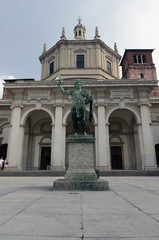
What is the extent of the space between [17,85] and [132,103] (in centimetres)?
1334

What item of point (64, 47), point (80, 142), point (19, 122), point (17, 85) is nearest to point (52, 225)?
point (80, 142)

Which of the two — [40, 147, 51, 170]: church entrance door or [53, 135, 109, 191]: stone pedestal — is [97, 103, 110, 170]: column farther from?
[53, 135, 109, 191]: stone pedestal

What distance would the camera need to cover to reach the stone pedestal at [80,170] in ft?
18.0

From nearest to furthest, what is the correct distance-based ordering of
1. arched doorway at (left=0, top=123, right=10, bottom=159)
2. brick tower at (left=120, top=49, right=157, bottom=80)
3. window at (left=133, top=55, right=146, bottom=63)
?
arched doorway at (left=0, top=123, right=10, bottom=159) → brick tower at (left=120, top=49, right=157, bottom=80) → window at (left=133, top=55, right=146, bottom=63)

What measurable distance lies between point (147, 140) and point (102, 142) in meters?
4.73

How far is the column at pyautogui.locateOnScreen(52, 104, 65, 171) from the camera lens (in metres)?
17.7

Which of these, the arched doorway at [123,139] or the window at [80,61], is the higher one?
the window at [80,61]

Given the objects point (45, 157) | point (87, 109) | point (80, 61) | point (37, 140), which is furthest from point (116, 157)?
point (80, 61)

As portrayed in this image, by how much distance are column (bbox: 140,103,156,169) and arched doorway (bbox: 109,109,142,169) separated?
3.14m

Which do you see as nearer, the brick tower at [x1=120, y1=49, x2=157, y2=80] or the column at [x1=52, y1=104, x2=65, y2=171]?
the column at [x1=52, y1=104, x2=65, y2=171]

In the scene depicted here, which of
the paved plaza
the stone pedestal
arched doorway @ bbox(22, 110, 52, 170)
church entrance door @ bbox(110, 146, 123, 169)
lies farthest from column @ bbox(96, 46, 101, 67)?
the paved plaza

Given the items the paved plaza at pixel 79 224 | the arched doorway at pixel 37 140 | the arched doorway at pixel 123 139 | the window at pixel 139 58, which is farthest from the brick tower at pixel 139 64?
the paved plaza at pixel 79 224

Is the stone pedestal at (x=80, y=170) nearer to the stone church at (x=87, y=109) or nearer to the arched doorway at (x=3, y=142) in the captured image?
the stone church at (x=87, y=109)

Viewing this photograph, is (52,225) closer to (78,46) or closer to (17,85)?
(17,85)
